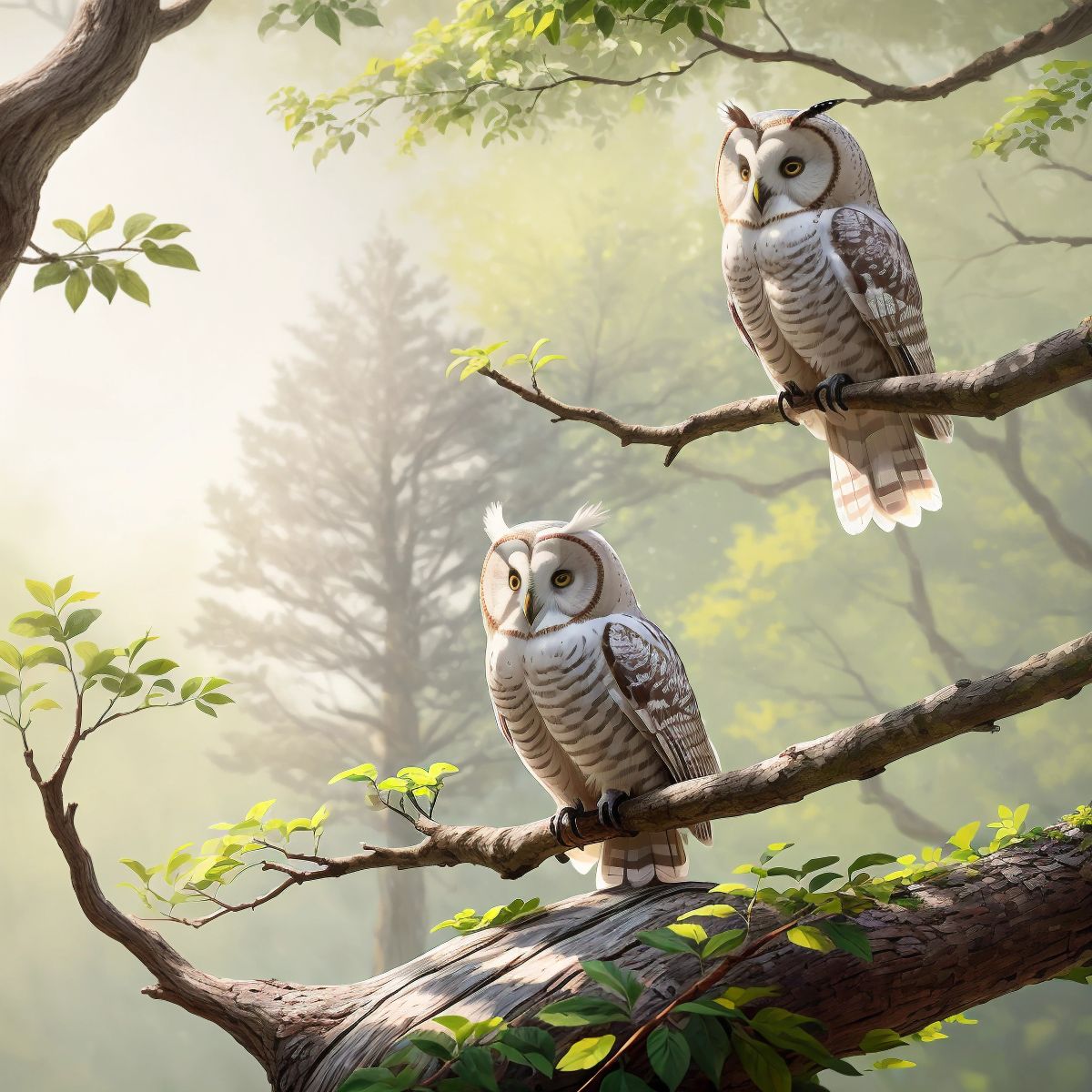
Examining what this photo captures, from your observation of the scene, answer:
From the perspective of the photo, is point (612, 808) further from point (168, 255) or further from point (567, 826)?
point (168, 255)

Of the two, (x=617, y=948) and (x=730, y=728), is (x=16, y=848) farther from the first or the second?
(x=617, y=948)

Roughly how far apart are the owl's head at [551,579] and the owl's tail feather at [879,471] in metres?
0.39

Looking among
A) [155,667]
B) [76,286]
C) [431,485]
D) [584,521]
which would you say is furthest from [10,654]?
[431,485]

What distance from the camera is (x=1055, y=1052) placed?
346 cm

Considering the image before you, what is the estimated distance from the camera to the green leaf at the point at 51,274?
121 cm

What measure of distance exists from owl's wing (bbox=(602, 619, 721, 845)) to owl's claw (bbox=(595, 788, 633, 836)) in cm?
7

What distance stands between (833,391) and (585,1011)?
2.71ft

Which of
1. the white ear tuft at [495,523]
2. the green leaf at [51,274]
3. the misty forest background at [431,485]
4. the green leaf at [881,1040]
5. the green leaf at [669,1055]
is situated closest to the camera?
the green leaf at [669,1055]

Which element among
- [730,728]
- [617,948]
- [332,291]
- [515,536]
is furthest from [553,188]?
[617,948]

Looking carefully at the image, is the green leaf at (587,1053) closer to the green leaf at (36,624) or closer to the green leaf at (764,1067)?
the green leaf at (764,1067)

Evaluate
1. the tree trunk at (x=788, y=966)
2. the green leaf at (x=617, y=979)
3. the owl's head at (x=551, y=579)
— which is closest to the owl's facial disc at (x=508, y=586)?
the owl's head at (x=551, y=579)

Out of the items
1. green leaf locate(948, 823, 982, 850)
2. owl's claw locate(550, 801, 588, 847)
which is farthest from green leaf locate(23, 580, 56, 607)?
green leaf locate(948, 823, 982, 850)

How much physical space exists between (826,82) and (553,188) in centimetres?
118

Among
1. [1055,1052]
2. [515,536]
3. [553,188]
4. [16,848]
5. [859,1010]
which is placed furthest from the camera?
[553,188]
